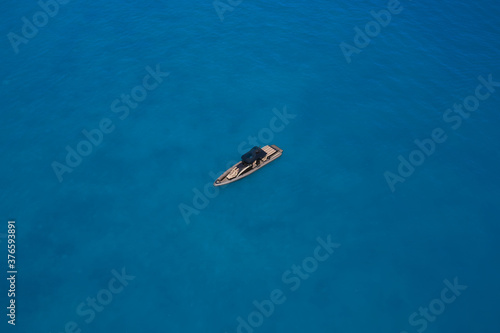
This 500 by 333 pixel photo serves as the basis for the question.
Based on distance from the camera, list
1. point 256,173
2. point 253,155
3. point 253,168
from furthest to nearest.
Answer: point 256,173, point 253,168, point 253,155

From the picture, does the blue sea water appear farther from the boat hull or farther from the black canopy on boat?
the black canopy on boat

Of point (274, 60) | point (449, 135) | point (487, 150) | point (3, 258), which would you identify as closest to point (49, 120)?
point (3, 258)

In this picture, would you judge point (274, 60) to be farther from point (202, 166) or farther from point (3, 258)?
point (3, 258)

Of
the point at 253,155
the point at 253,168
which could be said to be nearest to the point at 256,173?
the point at 253,168

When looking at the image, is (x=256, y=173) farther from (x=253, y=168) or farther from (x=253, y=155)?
(x=253, y=155)

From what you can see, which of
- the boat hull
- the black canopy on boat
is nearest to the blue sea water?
the boat hull

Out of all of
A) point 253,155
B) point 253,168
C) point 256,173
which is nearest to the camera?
point 253,155

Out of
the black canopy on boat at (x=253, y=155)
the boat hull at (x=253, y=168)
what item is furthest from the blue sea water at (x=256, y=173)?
the black canopy on boat at (x=253, y=155)
